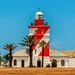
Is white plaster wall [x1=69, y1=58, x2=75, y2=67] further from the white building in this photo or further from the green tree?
the green tree

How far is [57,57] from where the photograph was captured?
119750 millimetres

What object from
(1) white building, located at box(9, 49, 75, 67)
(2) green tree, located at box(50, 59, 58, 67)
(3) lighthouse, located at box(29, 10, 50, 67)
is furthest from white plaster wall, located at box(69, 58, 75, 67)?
(3) lighthouse, located at box(29, 10, 50, 67)

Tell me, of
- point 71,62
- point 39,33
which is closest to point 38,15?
point 39,33

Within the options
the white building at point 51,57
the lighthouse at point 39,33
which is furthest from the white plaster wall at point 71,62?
the lighthouse at point 39,33

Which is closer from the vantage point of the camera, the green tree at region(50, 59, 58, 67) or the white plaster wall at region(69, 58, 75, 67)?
the green tree at region(50, 59, 58, 67)

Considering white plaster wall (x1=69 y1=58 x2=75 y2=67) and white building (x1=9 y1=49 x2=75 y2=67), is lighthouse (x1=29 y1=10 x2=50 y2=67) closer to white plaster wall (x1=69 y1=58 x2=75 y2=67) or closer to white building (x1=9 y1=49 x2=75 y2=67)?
white building (x1=9 y1=49 x2=75 y2=67)

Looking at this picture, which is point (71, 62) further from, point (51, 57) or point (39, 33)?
point (39, 33)

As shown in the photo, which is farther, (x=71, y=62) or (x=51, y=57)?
(x=71, y=62)

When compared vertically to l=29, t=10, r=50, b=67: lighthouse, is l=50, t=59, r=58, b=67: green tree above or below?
below

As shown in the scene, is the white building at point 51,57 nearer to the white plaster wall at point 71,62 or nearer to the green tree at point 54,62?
the white plaster wall at point 71,62

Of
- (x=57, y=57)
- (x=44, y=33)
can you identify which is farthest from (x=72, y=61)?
(x=44, y=33)

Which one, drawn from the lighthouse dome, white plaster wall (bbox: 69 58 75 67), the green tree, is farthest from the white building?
the lighthouse dome

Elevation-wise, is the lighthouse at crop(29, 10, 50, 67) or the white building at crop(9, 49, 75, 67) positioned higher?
the lighthouse at crop(29, 10, 50, 67)

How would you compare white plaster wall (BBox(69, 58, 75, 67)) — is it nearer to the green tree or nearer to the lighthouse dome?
the green tree
